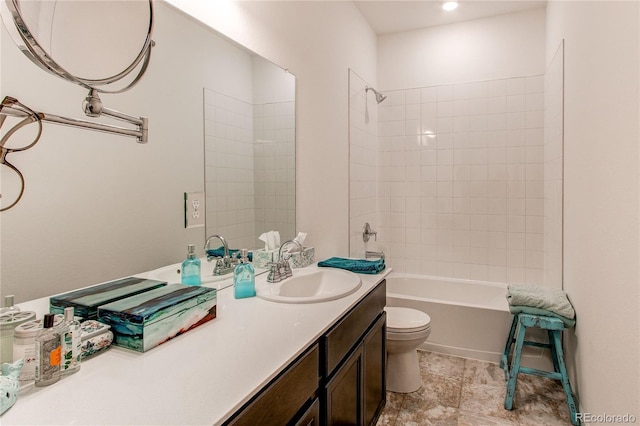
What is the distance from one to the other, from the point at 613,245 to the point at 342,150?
1.78 metres

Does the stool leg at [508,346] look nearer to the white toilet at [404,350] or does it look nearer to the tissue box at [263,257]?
the white toilet at [404,350]

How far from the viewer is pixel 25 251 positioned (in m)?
0.97

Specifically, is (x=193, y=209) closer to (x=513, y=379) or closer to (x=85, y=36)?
(x=85, y=36)

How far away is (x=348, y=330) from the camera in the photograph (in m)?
1.46

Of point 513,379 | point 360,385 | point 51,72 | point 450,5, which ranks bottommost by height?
point 513,379

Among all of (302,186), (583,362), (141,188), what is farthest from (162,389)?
(583,362)

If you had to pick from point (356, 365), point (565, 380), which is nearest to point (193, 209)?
point (356, 365)

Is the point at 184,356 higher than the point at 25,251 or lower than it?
lower

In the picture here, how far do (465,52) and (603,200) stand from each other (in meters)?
2.25

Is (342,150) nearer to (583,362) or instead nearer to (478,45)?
(478,45)

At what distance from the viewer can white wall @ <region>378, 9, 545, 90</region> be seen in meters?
3.19

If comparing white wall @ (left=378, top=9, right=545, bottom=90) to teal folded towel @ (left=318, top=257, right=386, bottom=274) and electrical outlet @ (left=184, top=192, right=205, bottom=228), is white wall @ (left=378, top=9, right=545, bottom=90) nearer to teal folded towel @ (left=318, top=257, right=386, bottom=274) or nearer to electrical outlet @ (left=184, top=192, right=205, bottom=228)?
teal folded towel @ (left=318, top=257, right=386, bottom=274)

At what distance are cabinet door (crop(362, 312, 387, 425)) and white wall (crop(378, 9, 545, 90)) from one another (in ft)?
8.21

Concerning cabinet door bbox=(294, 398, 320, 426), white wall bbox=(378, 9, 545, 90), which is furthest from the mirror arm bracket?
white wall bbox=(378, 9, 545, 90)
